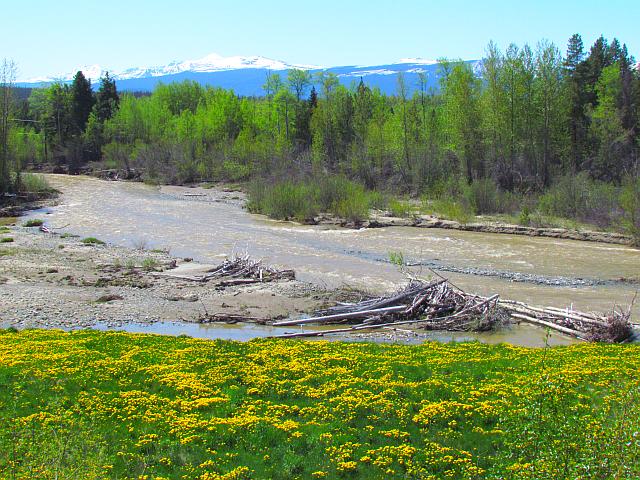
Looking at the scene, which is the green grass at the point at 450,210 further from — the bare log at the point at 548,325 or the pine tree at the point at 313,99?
the pine tree at the point at 313,99

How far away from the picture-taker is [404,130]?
66000 mm

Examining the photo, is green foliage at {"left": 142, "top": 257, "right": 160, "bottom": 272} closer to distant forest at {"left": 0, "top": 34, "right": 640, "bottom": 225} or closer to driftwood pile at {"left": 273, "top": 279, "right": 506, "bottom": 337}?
driftwood pile at {"left": 273, "top": 279, "right": 506, "bottom": 337}

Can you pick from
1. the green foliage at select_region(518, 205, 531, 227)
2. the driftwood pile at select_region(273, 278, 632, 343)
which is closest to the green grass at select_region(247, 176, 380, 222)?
the green foliage at select_region(518, 205, 531, 227)

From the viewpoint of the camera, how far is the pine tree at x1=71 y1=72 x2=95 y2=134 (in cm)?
9862

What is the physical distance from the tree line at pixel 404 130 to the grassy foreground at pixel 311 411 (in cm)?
3237

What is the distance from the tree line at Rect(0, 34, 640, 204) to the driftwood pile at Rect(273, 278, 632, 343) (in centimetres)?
2476

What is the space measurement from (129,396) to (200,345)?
396 centimetres

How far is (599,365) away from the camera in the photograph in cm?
1330

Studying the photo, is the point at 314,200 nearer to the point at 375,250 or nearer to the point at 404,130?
the point at 375,250

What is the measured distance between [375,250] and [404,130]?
113 feet

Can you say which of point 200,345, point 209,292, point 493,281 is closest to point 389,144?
point 493,281

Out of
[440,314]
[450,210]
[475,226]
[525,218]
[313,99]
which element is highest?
[313,99]

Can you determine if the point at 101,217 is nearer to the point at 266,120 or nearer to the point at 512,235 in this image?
the point at 512,235

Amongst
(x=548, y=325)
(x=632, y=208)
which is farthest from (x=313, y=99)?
(x=548, y=325)
